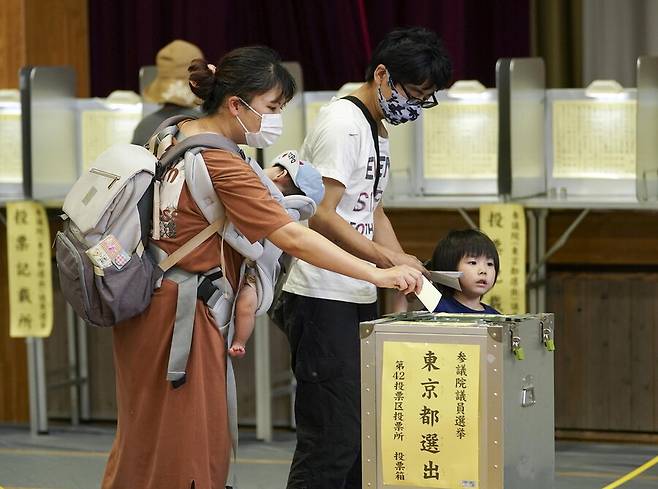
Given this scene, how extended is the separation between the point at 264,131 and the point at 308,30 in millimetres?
4541

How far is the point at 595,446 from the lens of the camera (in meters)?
5.90

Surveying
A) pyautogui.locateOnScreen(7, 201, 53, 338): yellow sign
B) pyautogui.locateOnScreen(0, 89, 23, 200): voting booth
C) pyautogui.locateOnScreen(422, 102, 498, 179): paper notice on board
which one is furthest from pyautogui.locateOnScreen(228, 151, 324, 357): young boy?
pyautogui.locateOnScreen(0, 89, 23, 200): voting booth

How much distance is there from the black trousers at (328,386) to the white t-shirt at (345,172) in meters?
Result: 0.04

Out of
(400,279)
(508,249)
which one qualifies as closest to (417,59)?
(400,279)

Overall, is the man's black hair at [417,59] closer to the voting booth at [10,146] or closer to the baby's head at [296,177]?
the baby's head at [296,177]

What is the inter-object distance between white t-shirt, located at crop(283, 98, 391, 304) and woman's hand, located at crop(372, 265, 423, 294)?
0.46 metres

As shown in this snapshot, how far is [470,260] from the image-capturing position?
4.05 metres

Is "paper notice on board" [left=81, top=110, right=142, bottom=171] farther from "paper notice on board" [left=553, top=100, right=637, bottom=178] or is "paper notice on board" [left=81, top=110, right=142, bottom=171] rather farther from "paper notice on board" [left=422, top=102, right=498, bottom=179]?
"paper notice on board" [left=553, top=100, right=637, bottom=178]

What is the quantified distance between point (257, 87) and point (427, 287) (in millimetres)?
607

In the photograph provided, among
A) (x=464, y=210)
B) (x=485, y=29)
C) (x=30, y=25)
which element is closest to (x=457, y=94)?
(x=464, y=210)

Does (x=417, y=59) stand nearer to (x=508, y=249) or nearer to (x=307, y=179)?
(x=307, y=179)

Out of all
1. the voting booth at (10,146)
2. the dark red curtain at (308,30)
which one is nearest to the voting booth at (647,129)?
the dark red curtain at (308,30)

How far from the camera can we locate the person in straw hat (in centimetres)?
562

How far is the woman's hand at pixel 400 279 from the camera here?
3.12 m
